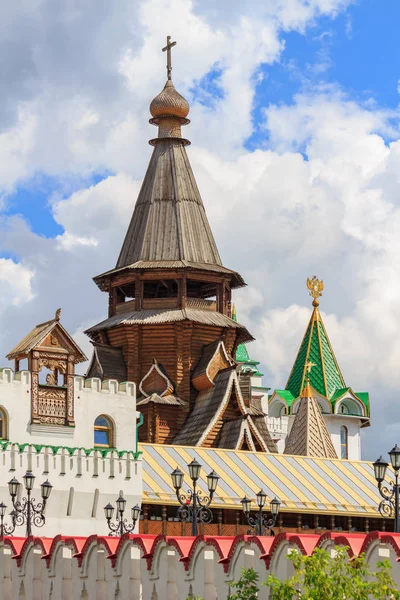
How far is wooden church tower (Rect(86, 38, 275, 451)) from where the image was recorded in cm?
5050

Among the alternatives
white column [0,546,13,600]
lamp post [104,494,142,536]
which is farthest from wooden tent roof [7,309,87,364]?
white column [0,546,13,600]

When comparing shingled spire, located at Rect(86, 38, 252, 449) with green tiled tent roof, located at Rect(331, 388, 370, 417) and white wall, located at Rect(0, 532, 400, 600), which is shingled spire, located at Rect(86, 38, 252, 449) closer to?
green tiled tent roof, located at Rect(331, 388, 370, 417)

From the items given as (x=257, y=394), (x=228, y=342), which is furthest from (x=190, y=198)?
(x=257, y=394)

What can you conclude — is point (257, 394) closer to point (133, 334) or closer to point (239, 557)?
point (133, 334)

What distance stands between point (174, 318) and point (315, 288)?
19923 mm

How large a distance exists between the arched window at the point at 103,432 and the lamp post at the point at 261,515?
440 cm

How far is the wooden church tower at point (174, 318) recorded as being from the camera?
50.5m

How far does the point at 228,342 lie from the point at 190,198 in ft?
19.1

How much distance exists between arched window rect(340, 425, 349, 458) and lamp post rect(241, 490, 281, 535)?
1203 inches

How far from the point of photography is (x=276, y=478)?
147ft

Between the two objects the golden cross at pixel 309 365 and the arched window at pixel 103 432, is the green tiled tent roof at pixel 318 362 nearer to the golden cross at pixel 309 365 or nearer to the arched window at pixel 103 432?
the golden cross at pixel 309 365

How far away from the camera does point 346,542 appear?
1769 centimetres

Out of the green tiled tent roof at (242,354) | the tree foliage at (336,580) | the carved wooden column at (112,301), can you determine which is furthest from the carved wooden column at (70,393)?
the green tiled tent roof at (242,354)

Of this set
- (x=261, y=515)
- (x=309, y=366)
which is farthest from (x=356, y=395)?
(x=261, y=515)
